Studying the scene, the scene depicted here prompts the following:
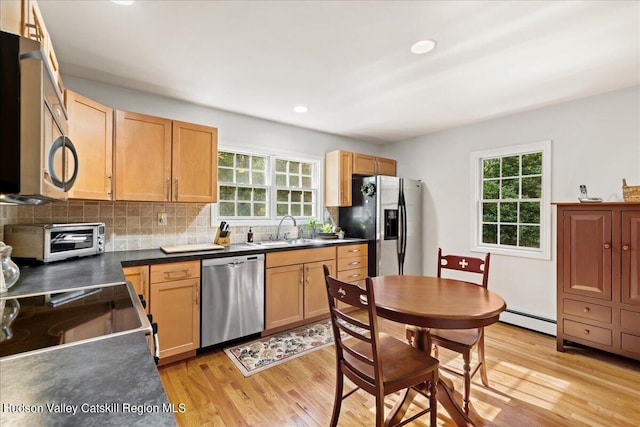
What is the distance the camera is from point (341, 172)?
414cm

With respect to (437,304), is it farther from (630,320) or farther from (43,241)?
(43,241)

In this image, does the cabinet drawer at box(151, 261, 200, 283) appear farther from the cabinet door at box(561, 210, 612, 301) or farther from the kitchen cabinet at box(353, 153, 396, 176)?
the cabinet door at box(561, 210, 612, 301)

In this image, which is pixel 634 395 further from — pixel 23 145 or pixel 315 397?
pixel 23 145

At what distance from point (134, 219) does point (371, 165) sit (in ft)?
10.4

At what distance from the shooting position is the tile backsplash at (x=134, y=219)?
7.75ft

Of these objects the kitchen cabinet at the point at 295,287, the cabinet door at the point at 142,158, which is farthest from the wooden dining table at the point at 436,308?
the cabinet door at the point at 142,158

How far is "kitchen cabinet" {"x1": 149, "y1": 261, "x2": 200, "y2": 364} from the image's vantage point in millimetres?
2408

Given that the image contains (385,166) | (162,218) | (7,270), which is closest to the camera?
(7,270)

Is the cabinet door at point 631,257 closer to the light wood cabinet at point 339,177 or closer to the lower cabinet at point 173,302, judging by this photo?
the light wood cabinet at point 339,177

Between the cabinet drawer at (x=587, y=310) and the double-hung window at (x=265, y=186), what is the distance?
2.99m

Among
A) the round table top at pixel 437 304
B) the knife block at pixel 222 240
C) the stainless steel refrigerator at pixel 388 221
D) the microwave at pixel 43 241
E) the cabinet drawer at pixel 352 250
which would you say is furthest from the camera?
the stainless steel refrigerator at pixel 388 221

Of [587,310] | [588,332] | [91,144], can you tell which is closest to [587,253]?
[587,310]

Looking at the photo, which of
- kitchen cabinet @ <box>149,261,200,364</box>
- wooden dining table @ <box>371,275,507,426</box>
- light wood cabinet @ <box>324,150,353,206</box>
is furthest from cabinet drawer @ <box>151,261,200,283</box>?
light wood cabinet @ <box>324,150,353,206</box>

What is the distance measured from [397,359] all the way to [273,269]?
1.71m
